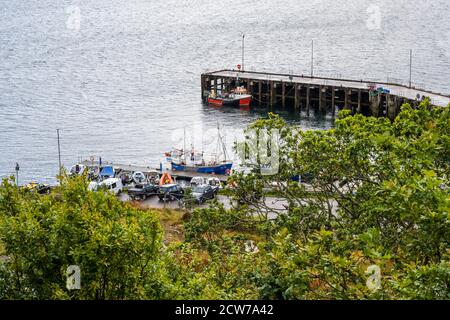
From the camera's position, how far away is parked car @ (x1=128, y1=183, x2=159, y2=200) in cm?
5734

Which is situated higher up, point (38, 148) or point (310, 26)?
point (310, 26)

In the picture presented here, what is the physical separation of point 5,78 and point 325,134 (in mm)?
101511

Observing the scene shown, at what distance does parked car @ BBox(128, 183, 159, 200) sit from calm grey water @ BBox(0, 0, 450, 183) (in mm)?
16143

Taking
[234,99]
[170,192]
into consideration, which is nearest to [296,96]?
[234,99]

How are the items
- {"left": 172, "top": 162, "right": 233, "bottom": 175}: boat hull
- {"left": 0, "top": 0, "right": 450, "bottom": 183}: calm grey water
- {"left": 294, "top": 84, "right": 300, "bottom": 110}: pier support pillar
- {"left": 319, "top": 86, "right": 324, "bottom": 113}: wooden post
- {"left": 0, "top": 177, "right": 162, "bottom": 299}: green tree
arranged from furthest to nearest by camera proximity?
1. {"left": 294, "top": 84, "right": 300, "bottom": 110}: pier support pillar
2. {"left": 319, "top": 86, "right": 324, "bottom": 113}: wooden post
3. {"left": 0, "top": 0, "right": 450, "bottom": 183}: calm grey water
4. {"left": 172, "top": 162, "right": 233, "bottom": 175}: boat hull
5. {"left": 0, "top": 177, "right": 162, "bottom": 299}: green tree

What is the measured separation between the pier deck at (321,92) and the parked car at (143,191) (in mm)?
38919

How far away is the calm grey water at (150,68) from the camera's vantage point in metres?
85.5

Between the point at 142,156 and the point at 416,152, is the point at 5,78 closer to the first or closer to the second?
the point at 142,156

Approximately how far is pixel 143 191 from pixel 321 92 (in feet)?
148

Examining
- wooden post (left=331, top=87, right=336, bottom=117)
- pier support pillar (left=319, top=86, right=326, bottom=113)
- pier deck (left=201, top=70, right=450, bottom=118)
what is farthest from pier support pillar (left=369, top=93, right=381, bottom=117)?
pier support pillar (left=319, top=86, right=326, bottom=113)

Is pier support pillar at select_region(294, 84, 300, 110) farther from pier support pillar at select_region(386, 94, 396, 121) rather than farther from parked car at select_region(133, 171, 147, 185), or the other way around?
parked car at select_region(133, 171, 147, 185)

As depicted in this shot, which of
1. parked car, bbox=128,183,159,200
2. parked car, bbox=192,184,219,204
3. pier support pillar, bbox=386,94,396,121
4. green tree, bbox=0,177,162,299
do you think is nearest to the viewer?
green tree, bbox=0,177,162,299
